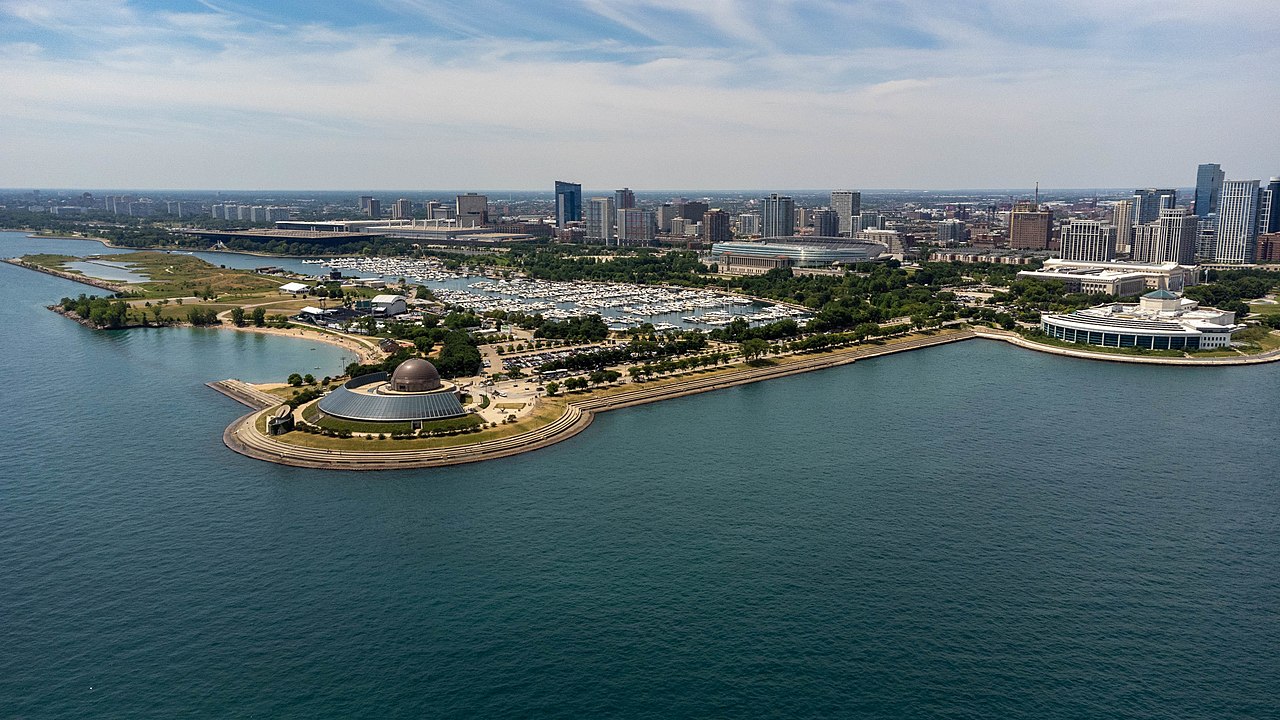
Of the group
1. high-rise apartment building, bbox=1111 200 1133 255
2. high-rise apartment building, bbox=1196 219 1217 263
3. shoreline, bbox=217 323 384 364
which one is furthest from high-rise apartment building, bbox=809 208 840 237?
shoreline, bbox=217 323 384 364

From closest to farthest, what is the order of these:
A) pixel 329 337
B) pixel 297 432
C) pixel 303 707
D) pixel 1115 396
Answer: pixel 303 707 < pixel 297 432 < pixel 1115 396 < pixel 329 337

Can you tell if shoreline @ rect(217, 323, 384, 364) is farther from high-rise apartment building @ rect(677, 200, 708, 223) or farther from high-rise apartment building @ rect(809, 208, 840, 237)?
high-rise apartment building @ rect(677, 200, 708, 223)

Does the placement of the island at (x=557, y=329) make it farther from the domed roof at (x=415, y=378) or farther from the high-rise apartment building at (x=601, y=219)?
the high-rise apartment building at (x=601, y=219)

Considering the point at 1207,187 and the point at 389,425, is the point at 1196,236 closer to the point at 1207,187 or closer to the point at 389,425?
the point at 1207,187

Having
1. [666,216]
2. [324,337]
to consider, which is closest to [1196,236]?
[666,216]

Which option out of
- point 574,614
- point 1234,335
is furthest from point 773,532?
point 1234,335

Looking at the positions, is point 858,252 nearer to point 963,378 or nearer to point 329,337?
point 963,378
